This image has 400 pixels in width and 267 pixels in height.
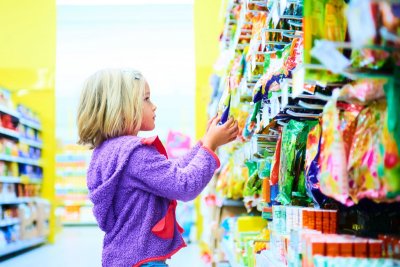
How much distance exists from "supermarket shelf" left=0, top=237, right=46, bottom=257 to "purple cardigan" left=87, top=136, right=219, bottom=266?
4.84 meters

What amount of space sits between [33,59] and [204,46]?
2259mm

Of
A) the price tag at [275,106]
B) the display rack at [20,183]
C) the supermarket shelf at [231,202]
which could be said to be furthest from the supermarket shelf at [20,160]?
the price tag at [275,106]

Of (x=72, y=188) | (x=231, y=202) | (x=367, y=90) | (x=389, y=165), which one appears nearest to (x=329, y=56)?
(x=367, y=90)

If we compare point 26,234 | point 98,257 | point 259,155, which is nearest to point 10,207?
point 26,234

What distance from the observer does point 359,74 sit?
0.90m

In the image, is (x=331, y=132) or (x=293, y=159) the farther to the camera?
(x=293, y=159)

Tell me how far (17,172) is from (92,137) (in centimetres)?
591

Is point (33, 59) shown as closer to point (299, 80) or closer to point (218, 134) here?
point (218, 134)

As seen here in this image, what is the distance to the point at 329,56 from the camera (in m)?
0.89

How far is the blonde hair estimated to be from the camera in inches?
69.4

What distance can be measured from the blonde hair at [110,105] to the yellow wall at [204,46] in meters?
3.89

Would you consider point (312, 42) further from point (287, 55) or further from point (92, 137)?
point (92, 137)

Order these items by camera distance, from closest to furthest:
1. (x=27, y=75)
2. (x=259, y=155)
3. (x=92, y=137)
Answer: (x=92, y=137) → (x=259, y=155) → (x=27, y=75)

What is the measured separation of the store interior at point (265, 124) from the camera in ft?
3.02
